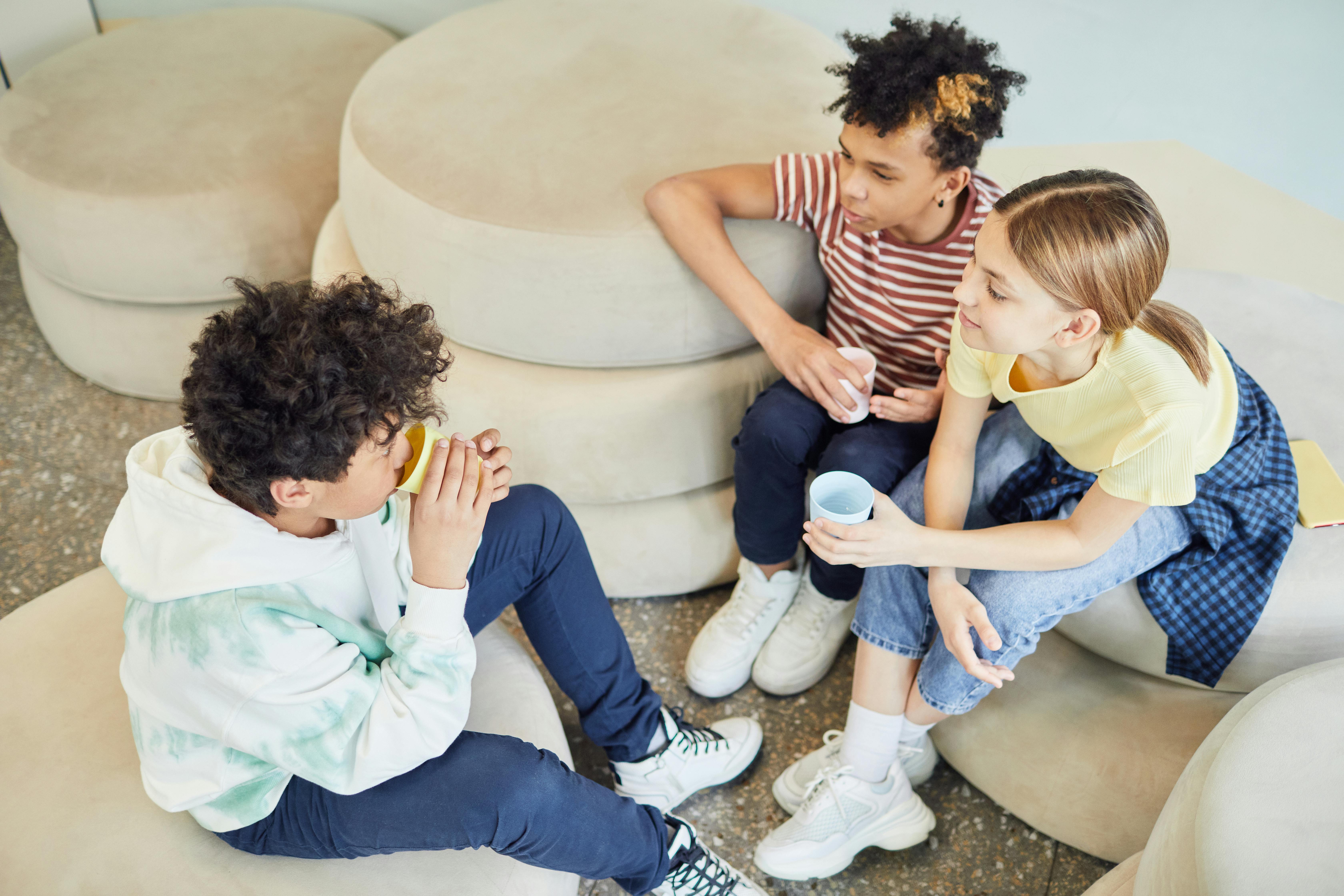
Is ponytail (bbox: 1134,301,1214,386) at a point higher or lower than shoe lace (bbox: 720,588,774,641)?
higher

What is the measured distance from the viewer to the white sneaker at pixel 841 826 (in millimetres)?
1215

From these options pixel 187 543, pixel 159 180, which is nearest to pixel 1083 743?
pixel 187 543

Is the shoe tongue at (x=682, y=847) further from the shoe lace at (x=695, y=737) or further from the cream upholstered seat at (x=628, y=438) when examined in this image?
the cream upholstered seat at (x=628, y=438)

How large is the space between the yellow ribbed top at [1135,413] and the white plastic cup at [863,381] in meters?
0.14

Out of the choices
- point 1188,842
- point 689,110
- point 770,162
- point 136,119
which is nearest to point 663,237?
point 770,162

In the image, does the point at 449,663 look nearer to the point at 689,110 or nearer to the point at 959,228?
the point at 959,228

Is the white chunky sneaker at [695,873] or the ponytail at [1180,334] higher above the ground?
the ponytail at [1180,334]

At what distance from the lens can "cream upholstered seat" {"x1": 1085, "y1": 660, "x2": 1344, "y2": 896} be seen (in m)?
0.77

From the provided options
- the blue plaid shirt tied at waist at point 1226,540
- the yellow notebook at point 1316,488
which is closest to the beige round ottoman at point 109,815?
the blue plaid shirt tied at waist at point 1226,540

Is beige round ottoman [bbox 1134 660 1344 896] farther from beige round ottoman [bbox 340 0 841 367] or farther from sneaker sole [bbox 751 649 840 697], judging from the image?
beige round ottoman [bbox 340 0 841 367]

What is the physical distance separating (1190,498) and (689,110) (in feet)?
3.00

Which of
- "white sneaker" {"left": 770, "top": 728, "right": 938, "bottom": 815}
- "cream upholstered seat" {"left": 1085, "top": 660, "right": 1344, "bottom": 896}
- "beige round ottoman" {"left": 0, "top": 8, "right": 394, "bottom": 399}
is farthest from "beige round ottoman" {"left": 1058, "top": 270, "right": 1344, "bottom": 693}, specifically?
"beige round ottoman" {"left": 0, "top": 8, "right": 394, "bottom": 399}

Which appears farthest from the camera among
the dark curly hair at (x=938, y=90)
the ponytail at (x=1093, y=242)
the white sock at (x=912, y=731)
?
the white sock at (x=912, y=731)

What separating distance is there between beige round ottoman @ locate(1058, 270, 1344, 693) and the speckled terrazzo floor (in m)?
0.28
